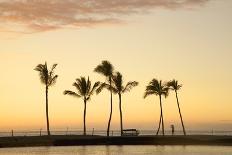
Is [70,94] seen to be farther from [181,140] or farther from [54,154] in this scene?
[54,154]

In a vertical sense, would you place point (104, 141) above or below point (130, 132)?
below

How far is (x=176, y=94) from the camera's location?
339ft

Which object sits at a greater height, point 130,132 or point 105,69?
point 105,69

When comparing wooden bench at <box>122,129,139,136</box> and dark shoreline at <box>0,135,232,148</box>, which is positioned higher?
wooden bench at <box>122,129,139,136</box>

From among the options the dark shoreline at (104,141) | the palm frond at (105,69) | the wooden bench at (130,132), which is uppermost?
the palm frond at (105,69)

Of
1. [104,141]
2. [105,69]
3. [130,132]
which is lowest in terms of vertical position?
[104,141]

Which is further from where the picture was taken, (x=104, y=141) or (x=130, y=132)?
(x=130, y=132)

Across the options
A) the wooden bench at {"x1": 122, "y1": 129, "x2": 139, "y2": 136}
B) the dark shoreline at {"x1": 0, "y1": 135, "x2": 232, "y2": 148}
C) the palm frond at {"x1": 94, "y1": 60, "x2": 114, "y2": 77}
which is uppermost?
the palm frond at {"x1": 94, "y1": 60, "x2": 114, "y2": 77}

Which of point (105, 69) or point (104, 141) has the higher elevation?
point (105, 69)

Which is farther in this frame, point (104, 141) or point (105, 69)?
point (105, 69)

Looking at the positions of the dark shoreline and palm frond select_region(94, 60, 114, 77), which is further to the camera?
palm frond select_region(94, 60, 114, 77)

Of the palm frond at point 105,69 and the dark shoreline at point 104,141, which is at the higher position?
the palm frond at point 105,69

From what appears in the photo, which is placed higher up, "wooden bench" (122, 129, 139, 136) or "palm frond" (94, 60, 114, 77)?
"palm frond" (94, 60, 114, 77)

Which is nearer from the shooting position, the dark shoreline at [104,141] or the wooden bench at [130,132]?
the dark shoreline at [104,141]
